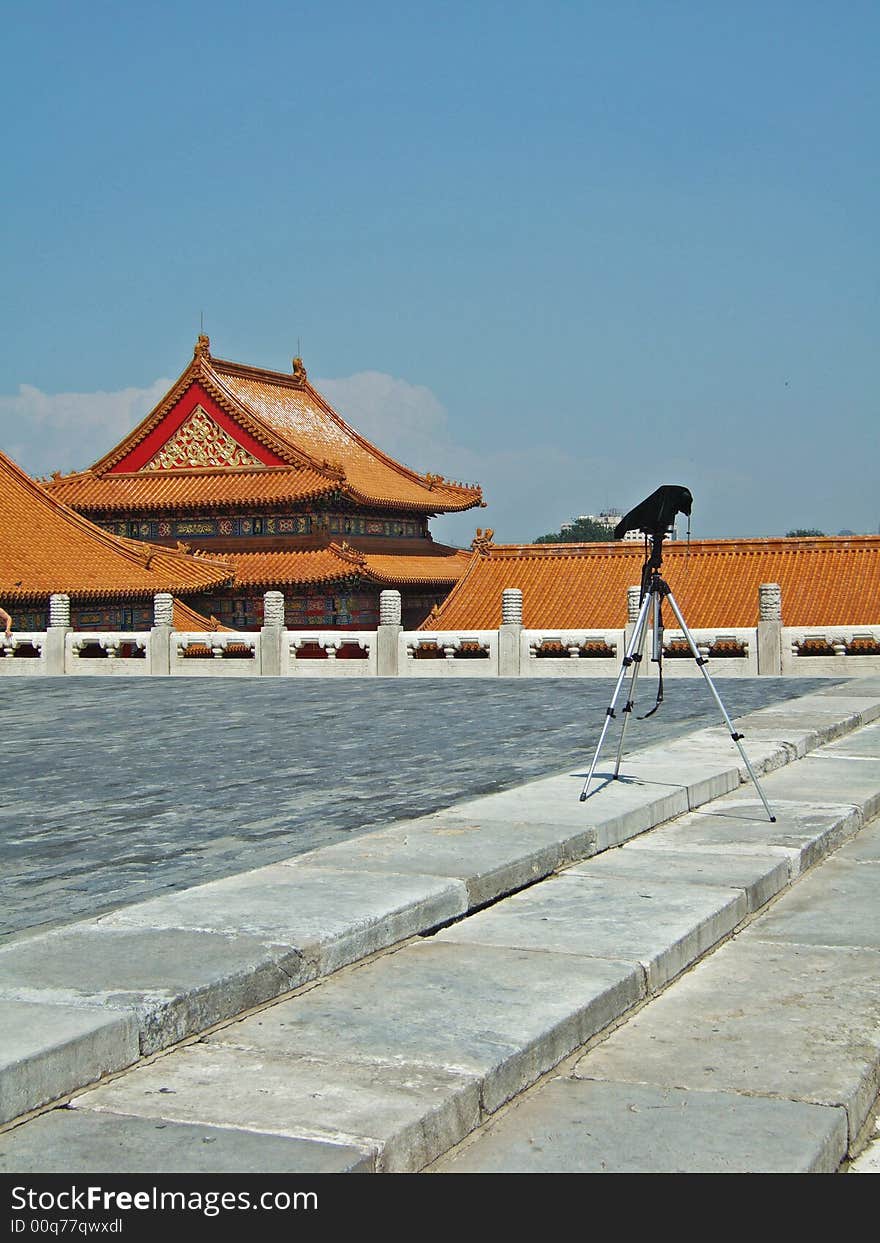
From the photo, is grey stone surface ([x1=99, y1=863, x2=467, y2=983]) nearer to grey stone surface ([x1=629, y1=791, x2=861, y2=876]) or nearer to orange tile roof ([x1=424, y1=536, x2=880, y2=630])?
grey stone surface ([x1=629, y1=791, x2=861, y2=876])

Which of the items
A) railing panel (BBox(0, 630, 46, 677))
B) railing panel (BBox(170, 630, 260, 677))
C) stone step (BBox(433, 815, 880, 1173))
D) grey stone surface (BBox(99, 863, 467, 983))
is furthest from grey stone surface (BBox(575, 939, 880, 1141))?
railing panel (BBox(0, 630, 46, 677))

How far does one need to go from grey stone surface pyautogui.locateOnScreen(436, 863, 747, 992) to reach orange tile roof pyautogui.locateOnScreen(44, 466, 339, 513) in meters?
34.4

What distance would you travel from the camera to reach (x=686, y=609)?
35.2 metres

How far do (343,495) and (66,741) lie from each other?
28.0 meters

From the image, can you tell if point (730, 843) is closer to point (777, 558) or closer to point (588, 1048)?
point (588, 1048)

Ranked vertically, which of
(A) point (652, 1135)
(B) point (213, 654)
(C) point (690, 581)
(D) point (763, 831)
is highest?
(C) point (690, 581)

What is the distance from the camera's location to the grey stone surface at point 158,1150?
3.29 meters

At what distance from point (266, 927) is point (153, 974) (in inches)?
27.6

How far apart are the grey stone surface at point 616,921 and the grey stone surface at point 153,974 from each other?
988 millimetres

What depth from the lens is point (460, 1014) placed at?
446 centimetres

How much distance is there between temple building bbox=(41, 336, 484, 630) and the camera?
133ft

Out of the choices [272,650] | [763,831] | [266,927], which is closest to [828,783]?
[763,831]

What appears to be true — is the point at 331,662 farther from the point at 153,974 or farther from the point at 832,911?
the point at 153,974
